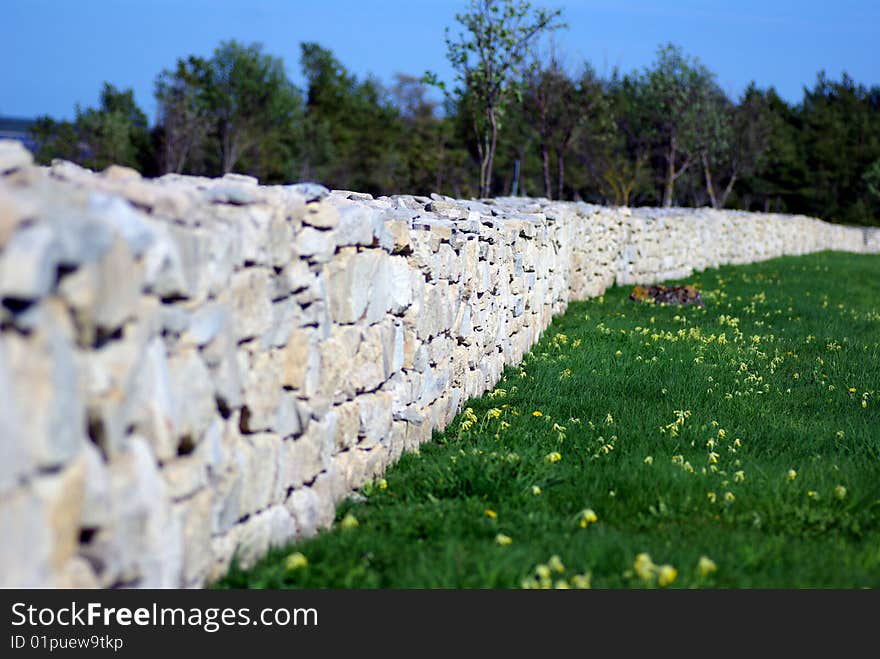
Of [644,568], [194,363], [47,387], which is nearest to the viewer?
[47,387]

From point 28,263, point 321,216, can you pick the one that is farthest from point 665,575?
point 28,263

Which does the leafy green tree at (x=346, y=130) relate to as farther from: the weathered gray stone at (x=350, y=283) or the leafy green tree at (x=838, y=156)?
the weathered gray stone at (x=350, y=283)

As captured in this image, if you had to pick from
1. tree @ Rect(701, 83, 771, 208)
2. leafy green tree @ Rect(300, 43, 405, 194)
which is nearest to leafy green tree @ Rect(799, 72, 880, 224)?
tree @ Rect(701, 83, 771, 208)

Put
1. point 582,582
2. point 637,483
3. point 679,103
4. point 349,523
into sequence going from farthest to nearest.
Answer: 1. point 679,103
2. point 637,483
3. point 349,523
4. point 582,582

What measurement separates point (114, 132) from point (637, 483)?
46641mm

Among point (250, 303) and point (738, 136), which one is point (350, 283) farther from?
point (738, 136)

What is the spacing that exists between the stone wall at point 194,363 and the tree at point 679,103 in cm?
3720

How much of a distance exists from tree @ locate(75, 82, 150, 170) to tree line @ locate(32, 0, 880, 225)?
10cm

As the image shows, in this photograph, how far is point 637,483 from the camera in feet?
17.9

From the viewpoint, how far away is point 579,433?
682cm

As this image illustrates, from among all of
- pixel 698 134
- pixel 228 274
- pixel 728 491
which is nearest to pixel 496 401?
pixel 728 491

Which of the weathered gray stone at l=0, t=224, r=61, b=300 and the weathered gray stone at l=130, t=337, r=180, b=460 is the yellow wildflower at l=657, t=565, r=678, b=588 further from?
the weathered gray stone at l=0, t=224, r=61, b=300

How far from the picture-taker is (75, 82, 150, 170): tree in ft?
153

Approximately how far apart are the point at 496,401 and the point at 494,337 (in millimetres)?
1008
